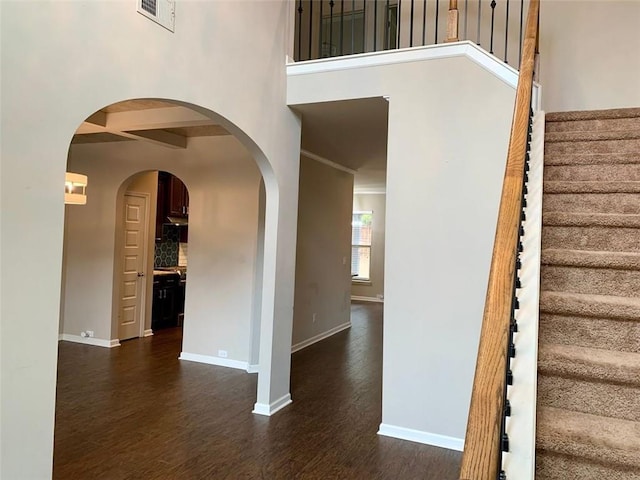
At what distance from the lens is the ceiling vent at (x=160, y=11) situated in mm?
2549

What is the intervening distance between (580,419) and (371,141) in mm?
4137

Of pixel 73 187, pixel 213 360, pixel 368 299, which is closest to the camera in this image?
pixel 73 187

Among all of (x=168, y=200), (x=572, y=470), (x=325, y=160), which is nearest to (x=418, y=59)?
(x=572, y=470)

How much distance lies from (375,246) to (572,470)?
9.54 m

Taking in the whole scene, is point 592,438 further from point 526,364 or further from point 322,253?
point 322,253

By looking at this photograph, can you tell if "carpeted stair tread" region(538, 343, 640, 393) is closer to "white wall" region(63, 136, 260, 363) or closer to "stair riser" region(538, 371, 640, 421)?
"stair riser" region(538, 371, 640, 421)

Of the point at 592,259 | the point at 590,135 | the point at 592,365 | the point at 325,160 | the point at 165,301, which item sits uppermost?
the point at 325,160

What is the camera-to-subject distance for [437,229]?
3.46 metres

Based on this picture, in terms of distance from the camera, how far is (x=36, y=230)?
1983 millimetres

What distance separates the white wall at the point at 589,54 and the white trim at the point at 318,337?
407cm

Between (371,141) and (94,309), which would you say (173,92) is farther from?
(94,309)

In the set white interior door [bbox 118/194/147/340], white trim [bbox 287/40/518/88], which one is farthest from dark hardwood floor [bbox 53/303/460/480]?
white trim [bbox 287/40/518/88]

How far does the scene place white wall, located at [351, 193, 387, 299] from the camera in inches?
433

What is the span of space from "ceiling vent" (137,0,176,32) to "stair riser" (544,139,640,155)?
2586 mm
